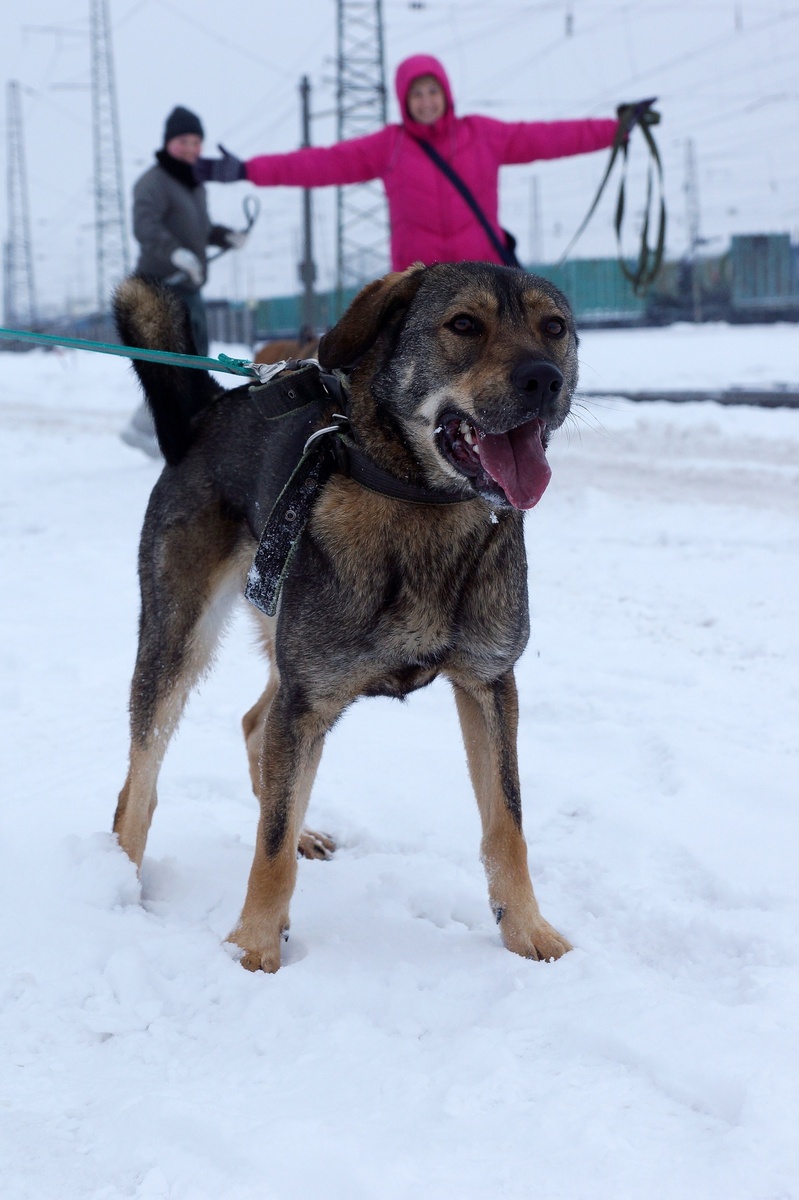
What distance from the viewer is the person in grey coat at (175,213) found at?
790 cm

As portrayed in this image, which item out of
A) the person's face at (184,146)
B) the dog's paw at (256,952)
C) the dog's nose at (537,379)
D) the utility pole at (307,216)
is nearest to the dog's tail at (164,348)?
the dog's nose at (537,379)

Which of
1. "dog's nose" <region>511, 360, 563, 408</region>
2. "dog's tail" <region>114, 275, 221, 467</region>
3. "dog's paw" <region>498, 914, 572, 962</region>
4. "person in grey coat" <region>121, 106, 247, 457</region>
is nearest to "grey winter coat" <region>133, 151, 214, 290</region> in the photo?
"person in grey coat" <region>121, 106, 247, 457</region>

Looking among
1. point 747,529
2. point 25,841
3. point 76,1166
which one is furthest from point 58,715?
point 747,529

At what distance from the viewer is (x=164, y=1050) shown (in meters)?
2.27

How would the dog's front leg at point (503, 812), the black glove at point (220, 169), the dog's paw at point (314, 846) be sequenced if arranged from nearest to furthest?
the dog's front leg at point (503, 812), the dog's paw at point (314, 846), the black glove at point (220, 169)

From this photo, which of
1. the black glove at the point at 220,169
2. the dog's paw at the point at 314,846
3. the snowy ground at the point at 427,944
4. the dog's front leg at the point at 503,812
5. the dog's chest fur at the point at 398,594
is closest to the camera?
the snowy ground at the point at 427,944

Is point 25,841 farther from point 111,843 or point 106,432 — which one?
point 106,432

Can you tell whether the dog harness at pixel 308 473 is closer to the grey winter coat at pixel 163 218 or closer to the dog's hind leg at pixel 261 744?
the dog's hind leg at pixel 261 744

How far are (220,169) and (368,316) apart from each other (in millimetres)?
2410

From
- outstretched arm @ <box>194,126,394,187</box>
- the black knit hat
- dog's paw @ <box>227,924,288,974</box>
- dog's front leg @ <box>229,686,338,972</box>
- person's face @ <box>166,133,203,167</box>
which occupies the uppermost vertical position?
the black knit hat

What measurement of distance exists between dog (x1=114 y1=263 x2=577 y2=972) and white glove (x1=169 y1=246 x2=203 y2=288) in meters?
5.47

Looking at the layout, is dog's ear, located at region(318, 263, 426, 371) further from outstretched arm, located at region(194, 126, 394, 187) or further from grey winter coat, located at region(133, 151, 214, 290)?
grey winter coat, located at region(133, 151, 214, 290)

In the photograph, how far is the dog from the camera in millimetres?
2520

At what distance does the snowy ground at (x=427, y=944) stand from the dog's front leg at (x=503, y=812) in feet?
0.34
